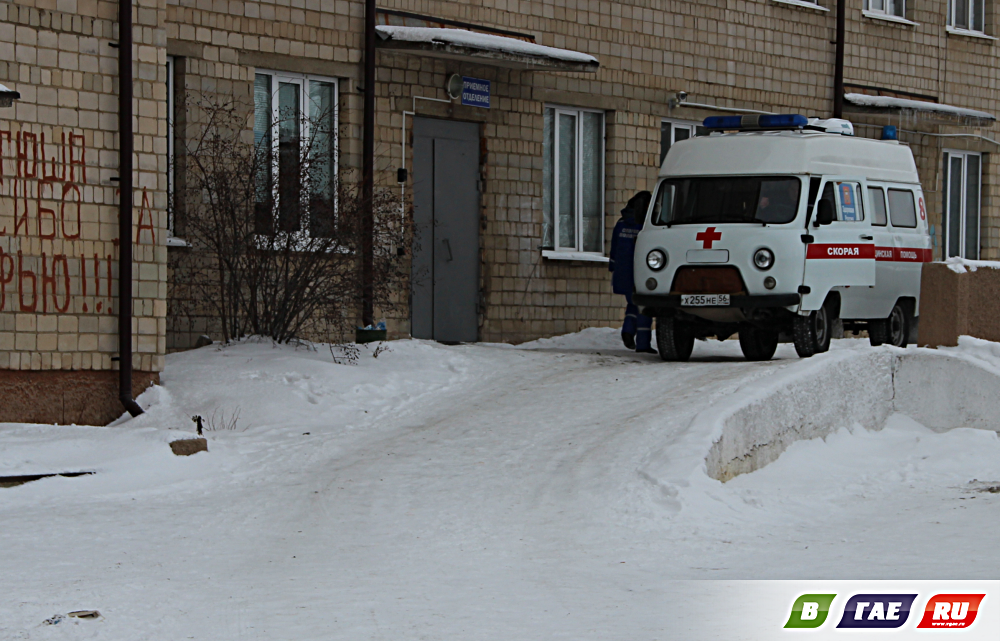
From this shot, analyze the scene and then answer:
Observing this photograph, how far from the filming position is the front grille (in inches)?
537

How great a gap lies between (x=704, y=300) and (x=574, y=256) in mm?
4592

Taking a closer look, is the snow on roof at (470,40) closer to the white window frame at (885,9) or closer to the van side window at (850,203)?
the van side window at (850,203)

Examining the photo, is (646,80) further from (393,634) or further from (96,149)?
(393,634)

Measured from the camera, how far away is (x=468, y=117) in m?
17.0

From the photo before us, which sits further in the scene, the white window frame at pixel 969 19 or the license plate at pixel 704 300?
the white window frame at pixel 969 19

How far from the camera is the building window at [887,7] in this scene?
22250 millimetres

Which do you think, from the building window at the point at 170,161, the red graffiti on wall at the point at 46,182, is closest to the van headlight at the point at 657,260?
the building window at the point at 170,161

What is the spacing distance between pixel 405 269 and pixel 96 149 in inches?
210

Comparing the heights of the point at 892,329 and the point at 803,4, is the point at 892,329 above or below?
below

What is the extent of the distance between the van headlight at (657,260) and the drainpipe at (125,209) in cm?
517

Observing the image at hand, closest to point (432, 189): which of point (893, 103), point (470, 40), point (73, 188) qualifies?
point (470, 40)

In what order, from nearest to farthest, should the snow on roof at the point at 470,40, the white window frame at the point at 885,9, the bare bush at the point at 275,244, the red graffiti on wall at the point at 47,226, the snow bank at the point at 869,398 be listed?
the red graffiti on wall at the point at 47,226, the snow bank at the point at 869,398, the bare bush at the point at 275,244, the snow on roof at the point at 470,40, the white window frame at the point at 885,9

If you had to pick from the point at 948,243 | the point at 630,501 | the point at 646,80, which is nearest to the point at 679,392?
the point at 630,501

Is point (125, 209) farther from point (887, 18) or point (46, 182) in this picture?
point (887, 18)
